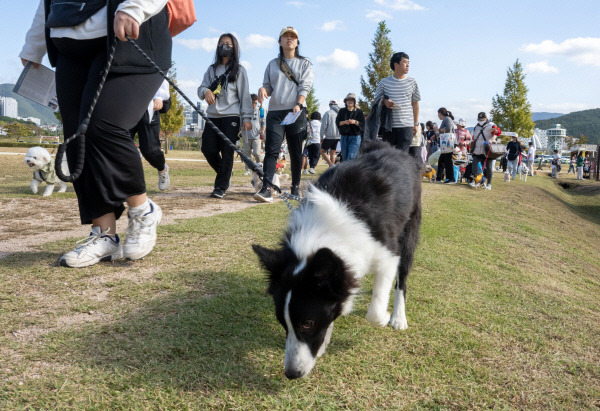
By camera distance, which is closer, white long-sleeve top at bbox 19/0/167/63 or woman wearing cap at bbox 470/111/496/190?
white long-sleeve top at bbox 19/0/167/63

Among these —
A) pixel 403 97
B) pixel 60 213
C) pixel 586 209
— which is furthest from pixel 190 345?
pixel 586 209

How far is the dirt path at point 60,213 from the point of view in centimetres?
420

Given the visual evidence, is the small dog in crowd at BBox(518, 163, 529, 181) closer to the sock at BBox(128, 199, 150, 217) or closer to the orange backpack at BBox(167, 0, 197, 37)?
the orange backpack at BBox(167, 0, 197, 37)

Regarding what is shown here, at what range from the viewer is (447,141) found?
14.5 metres

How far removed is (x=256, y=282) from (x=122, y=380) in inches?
55.4

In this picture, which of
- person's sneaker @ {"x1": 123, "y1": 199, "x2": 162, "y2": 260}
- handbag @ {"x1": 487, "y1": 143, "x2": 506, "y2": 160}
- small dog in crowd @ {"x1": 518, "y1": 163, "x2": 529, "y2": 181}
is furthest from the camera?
small dog in crowd @ {"x1": 518, "y1": 163, "x2": 529, "y2": 181}

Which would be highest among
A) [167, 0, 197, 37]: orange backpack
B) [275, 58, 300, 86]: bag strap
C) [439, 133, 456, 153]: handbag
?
[275, 58, 300, 86]: bag strap

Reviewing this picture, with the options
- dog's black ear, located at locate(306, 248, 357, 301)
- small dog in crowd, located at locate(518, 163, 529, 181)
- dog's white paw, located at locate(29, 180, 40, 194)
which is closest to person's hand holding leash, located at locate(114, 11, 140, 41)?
dog's black ear, located at locate(306, 248, 357, 301)

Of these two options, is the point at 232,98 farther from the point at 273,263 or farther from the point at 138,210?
the point at 273,263

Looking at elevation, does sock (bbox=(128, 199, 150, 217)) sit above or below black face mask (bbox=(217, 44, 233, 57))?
below

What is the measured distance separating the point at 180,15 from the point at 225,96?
3.52 m

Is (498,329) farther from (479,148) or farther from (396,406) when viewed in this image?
(479,148)

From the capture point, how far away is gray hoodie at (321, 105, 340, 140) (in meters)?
13.9

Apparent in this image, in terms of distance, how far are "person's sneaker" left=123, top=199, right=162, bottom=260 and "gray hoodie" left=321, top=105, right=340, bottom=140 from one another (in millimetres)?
10984
